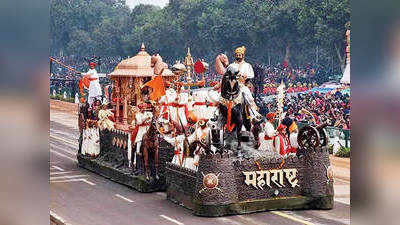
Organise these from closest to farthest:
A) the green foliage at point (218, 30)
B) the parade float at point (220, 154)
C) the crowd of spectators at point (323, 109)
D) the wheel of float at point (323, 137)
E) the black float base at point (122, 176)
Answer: the parade float at point (220, 154), the wheel of float at point (323, 137), the black float base at point (122, 176), the crowd of spectators at point (323, 109), the green foliage at point (218, 30)

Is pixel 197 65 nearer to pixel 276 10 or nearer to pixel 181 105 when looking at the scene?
pixel 181 105

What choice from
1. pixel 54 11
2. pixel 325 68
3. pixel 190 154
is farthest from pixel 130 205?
pixel 54 11

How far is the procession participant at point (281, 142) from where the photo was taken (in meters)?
15.8

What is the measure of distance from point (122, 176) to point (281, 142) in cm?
507

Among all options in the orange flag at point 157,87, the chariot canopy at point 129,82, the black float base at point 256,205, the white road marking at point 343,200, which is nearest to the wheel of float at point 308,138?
the black float base at point 256,205

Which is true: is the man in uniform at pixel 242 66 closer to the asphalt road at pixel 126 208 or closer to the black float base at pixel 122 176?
the asphalt road at pixel 126 208

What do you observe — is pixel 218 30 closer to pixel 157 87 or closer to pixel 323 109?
pixel 323 109

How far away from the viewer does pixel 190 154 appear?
48.0 feet

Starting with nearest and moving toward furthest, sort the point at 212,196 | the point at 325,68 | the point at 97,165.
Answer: the point at 212,196, the point at 97,165, the point at 325,68

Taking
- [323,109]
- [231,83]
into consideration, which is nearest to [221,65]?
[231,83]

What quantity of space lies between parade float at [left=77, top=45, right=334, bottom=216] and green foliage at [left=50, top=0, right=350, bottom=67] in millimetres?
29564

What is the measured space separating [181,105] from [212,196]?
3975 mm

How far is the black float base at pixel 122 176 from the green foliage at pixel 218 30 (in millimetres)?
28399

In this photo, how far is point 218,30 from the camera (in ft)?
190
